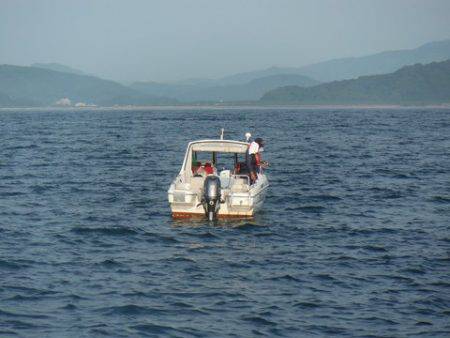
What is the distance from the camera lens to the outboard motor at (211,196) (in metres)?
25.4

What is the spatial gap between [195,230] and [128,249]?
10.8ft

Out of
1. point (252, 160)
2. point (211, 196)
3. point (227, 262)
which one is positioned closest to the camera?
point (227, 262)

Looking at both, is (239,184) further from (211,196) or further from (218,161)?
(218,161)

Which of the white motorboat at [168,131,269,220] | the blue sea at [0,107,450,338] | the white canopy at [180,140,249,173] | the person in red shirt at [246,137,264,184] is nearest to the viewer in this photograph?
the blue sea at [0,107,450,338]

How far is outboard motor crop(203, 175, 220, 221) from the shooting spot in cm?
2539

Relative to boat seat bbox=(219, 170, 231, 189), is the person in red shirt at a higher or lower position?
higher

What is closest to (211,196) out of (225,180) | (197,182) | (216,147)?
(197,182)

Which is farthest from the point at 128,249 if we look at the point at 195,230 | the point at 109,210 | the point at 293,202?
the point at 293,202

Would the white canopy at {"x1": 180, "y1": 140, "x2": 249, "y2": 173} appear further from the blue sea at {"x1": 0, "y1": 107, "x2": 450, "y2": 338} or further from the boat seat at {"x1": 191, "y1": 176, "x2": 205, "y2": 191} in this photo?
the blue sea at {"x1": 0, "y1": 107, "x2": 450, "y2": 338}

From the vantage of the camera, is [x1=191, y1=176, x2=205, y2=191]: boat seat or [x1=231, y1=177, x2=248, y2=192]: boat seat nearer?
[x1=231, y1=177, x2=248, y2=192]: boat seat

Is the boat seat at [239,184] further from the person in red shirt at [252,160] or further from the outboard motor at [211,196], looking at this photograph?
the outboard motor at [211,196]

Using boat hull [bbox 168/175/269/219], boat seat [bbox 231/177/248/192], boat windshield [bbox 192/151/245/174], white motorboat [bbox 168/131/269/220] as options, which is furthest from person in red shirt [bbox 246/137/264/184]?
boat hull [bbox 168/175/269/219]

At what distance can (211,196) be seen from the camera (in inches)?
999

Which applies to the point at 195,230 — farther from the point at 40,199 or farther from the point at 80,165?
the point at 80,165
